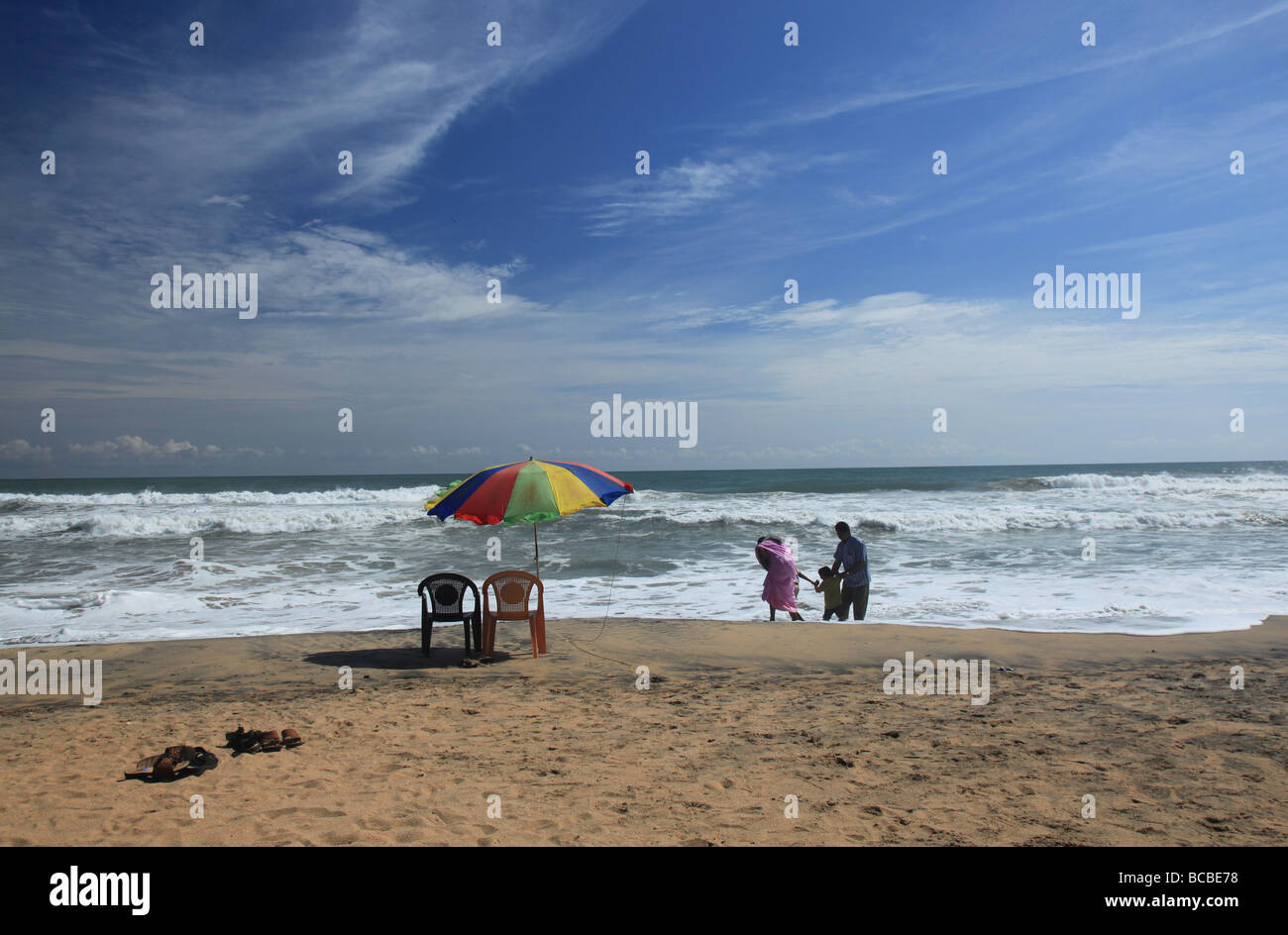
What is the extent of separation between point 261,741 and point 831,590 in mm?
7201

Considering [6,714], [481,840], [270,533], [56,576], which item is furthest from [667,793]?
[270,533]

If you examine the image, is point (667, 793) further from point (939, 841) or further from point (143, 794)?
point (143, 794)

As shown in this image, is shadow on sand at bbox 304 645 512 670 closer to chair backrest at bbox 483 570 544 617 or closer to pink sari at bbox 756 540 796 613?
chair backrest at bbox 483 570 544 617

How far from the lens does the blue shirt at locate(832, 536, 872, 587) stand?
971 centimetres

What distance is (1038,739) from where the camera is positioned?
495cm

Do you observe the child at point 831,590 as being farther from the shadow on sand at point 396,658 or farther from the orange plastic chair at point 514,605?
the shadow on sand at point 396,658

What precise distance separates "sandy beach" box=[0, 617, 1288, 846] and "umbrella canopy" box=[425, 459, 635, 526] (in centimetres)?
170

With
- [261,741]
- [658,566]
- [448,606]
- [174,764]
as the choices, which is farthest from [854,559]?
[174,764]

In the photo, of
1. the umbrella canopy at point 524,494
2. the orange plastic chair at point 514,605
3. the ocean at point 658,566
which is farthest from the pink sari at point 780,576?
the orange plastic chair at point 514,605

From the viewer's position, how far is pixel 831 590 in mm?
9789

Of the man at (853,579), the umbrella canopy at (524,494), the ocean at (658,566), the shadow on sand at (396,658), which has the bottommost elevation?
the shadow on sand at (396,658)

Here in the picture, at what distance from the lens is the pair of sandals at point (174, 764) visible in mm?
4320

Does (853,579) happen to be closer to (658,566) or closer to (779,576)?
(779,576)

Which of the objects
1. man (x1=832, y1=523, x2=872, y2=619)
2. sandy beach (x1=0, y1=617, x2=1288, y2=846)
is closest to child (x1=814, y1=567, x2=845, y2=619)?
man (x1=832, y1=523, x2=872, y2=619)
